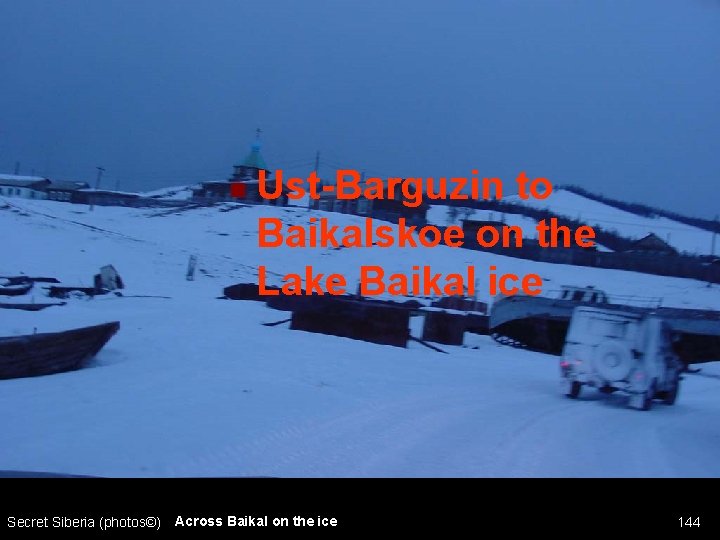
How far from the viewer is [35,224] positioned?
143 feet

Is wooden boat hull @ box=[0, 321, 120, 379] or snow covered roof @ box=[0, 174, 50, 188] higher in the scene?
snow covered roof @ box=[0, 174, 50, 188]

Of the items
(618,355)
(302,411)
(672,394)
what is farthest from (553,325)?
(302,411)

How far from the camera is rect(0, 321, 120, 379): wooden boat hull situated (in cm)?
1160

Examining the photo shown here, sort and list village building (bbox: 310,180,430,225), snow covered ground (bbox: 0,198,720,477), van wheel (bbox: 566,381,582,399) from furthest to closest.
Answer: village building (bbox: 310,180,430,225) < van wheel (bbox: 566,381,582,399) < snow covered ground (bbox: 0,198,720,477)

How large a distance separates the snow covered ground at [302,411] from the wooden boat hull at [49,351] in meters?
0.31

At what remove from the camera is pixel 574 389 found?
1479 centimetres

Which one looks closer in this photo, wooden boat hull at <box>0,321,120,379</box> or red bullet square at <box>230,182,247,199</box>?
wooden boat hull at <box>0,321,120,379</box>

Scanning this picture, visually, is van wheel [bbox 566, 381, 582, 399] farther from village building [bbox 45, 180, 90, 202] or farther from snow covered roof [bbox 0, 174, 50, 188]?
snow covered roof [bbox 0, 174, 50, 188]

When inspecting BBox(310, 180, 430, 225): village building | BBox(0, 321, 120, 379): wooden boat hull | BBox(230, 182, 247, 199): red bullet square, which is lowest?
BBox(0, 321, 120, 379): wooden boat hull

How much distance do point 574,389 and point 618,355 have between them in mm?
1081

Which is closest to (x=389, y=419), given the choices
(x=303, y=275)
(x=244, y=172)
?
(x=303, y=275)

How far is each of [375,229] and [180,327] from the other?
37.9 meters

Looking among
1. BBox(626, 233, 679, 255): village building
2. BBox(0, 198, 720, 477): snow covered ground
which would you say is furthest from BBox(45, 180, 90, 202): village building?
BBox(0, 198, 720, 477): snow covered ground
